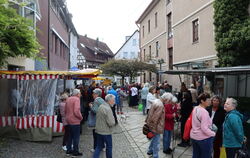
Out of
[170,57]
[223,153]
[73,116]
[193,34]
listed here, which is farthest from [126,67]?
[223,153]

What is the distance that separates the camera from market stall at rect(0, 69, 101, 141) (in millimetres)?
7715

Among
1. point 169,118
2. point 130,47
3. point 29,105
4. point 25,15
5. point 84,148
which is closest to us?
point 169,118

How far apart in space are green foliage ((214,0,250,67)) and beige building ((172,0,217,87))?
5.25ft

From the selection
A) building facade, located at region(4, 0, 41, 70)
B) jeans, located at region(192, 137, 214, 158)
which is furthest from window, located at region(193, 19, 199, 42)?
jeans, located at region(192, 137, 214, 158)

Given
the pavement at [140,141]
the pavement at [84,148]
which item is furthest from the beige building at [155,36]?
the pavement at [84,148]

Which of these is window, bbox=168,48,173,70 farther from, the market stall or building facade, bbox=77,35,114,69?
building facade, bbox=77,35,114,69

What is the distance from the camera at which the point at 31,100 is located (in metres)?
7.95

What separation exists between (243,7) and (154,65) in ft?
40.0

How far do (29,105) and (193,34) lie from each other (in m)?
11.9

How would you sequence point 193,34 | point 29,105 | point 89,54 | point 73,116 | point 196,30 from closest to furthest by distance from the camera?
point 73,116 < point 29,105 < point 196,30 < point 193,34 < point 89,54

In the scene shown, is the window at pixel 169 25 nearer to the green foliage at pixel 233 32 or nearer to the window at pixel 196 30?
the window at pixel 196 30

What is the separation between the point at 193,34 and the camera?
16141mm

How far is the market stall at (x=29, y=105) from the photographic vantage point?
7715 millimetres

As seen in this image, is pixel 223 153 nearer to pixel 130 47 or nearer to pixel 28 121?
pixel 28 121
